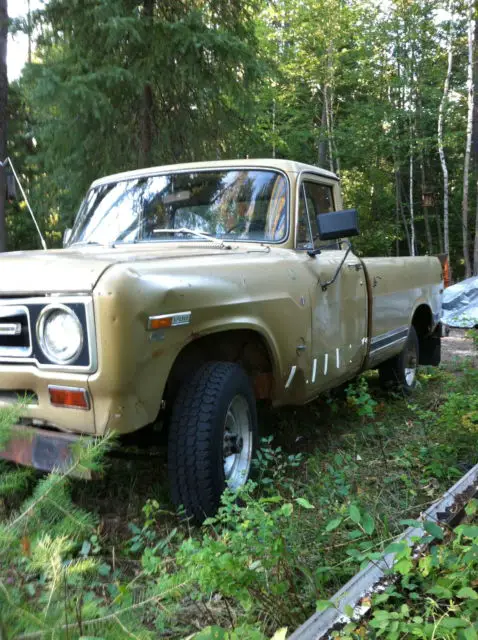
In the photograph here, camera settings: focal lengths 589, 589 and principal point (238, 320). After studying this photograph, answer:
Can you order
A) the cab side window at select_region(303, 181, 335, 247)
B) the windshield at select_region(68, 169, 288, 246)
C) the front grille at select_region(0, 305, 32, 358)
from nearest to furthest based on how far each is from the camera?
the front grille at select_region(0, 305, 32, 358)
the windshield at select_region(68, 169, 288, 246)
the cab side window at select_region(303, 181, 335, 247)

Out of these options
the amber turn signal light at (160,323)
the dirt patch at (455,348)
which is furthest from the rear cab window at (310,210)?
the dirt patch at (455,348)

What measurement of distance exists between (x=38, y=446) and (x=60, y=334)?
0.46m

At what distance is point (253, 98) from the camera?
394 inches

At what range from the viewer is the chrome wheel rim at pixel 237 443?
3.04 metres

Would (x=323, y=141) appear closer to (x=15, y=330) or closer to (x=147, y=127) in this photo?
(x=147, y=127)

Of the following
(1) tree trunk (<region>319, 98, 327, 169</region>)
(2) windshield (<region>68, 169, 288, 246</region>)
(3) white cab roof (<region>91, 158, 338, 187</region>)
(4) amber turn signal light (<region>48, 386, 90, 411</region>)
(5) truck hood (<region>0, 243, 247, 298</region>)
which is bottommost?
(4) amber turn signal light (<region>48, 386, 90, 411</region>)

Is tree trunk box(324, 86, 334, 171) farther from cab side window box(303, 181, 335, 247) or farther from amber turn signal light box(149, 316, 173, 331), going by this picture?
amber turn signal light box(149, 316, 173, 331)

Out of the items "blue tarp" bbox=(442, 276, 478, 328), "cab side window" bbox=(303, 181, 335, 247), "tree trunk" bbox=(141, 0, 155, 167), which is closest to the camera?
"cab side window" bbox=(303, 181, 335, 247)

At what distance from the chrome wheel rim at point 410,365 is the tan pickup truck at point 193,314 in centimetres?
80

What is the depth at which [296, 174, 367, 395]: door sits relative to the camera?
3.82 metres

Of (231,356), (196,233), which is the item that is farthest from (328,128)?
(231,356)

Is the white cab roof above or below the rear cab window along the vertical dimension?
above

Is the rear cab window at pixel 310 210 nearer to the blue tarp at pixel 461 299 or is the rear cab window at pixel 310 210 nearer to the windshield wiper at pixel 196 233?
the windshield wiper at pixel 196 233

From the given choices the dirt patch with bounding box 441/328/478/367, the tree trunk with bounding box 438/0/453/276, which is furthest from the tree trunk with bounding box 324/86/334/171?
the dirt patch with bounding box 441/328/478/367
